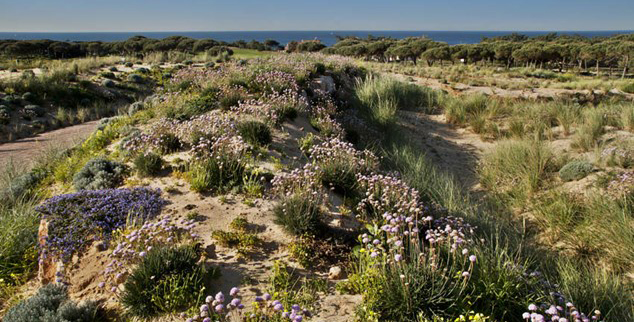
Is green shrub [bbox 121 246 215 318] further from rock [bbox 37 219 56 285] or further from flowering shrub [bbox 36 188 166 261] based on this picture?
rock [bbox 37 219 56 285]

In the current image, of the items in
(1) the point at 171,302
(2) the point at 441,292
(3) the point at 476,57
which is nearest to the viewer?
(2) the point at 441,292

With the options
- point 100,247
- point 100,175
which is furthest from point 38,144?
point 100,247

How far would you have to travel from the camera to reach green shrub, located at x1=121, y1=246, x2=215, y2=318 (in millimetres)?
3418

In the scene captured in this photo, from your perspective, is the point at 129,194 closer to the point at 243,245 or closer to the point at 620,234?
the point at 243,245

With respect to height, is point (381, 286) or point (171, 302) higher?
point (381, 286)

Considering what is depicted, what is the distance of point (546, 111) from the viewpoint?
1384 centimetres

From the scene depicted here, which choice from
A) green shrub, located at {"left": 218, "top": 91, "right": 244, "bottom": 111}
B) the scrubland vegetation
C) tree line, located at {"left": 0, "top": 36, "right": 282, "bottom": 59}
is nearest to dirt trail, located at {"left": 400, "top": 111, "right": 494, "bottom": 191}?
the scrubland vegetation

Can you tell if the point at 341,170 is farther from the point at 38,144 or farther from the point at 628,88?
the point at 628,88

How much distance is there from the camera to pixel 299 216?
4.69 meters

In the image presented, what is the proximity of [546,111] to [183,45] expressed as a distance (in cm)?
4750

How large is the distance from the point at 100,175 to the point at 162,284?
3953 mm

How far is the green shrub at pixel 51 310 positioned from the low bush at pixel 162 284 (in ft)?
1.11

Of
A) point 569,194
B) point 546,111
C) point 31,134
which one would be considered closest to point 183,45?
point 31,134

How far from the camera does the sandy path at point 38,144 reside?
10.3 meters
